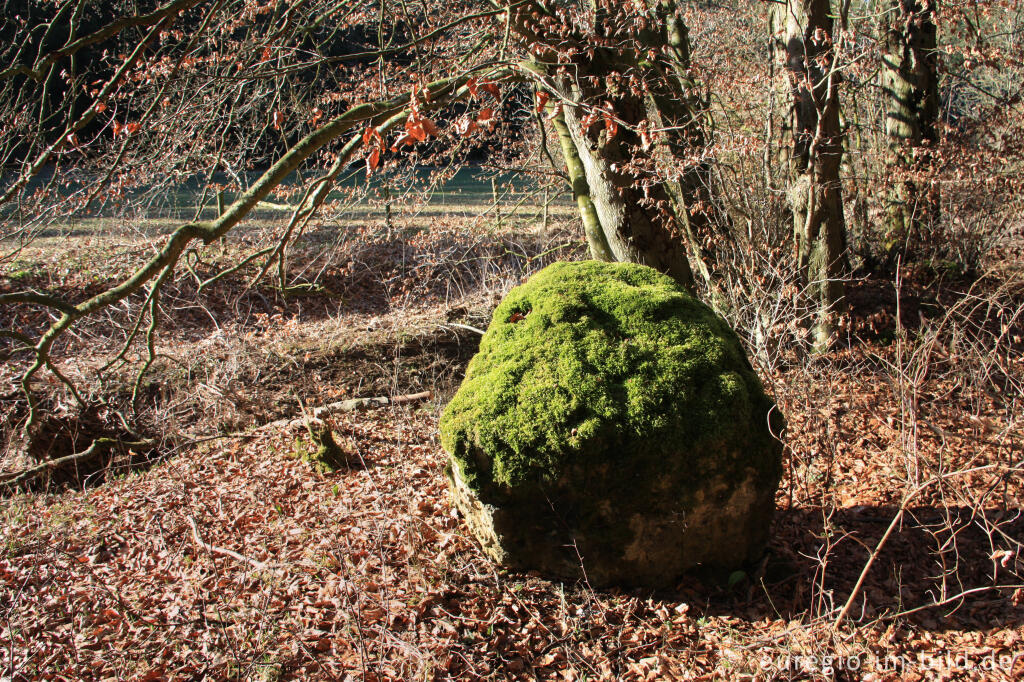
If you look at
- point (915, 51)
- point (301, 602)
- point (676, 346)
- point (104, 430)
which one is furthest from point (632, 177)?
point (104, 430)

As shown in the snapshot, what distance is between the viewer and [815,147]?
588cm

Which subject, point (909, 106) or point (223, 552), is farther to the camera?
point (909, 106)

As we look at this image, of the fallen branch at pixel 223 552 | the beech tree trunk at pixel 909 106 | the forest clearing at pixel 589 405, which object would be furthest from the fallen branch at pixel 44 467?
the beech tree trunk at pixel 909 106

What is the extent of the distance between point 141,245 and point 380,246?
3.93m

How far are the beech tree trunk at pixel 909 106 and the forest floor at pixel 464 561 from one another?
1.11m

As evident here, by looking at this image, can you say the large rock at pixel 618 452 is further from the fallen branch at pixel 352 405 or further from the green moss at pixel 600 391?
the fallen branch at pixel 352 405

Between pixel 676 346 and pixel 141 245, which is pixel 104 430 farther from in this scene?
pixel 676 346

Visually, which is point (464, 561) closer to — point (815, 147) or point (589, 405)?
point (589, 405)

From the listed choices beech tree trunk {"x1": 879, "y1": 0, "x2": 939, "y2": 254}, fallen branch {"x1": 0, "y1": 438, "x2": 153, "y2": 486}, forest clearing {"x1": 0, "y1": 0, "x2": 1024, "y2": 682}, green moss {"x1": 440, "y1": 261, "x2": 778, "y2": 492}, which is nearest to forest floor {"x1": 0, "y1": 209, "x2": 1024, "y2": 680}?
forest clearing {"x1": 0, "y1": 0, "x2": 1024, "y2": 682}

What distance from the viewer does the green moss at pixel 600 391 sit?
343cm

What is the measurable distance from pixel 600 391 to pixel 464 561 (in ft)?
4.20

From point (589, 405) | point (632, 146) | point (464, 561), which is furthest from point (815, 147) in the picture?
point (464, 561)

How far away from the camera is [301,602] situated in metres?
3.66

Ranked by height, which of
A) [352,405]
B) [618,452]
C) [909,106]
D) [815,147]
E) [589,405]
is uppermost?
[909,106]
